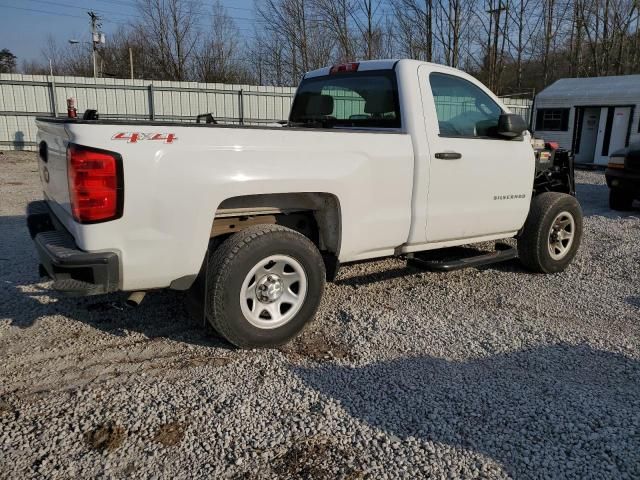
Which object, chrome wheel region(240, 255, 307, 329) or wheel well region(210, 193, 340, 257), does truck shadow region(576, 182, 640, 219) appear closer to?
wheel well region(210, 193, 340, 257)

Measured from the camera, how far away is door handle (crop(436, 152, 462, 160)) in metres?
4.30

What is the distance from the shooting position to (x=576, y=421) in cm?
290

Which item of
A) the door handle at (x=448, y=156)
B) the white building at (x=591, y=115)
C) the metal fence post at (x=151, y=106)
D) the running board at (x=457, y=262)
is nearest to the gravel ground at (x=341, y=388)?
the running board at (x=457, y=262)

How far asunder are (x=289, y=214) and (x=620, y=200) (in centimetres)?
824

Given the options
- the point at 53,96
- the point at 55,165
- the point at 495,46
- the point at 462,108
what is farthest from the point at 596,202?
the point at 495,46

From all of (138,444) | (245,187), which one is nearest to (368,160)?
(245,187)

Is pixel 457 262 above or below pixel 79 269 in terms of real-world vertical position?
below

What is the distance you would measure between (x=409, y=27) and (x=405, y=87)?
24971 millimetres

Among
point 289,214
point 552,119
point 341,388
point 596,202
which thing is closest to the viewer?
point 341,388

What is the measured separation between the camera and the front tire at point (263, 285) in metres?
3.43

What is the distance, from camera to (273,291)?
369 cm

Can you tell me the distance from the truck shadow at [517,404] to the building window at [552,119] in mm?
18136

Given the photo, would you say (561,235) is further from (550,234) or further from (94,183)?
(94,183)

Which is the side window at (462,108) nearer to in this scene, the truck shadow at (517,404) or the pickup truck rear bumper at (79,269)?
the truck shadow at (517,404)
